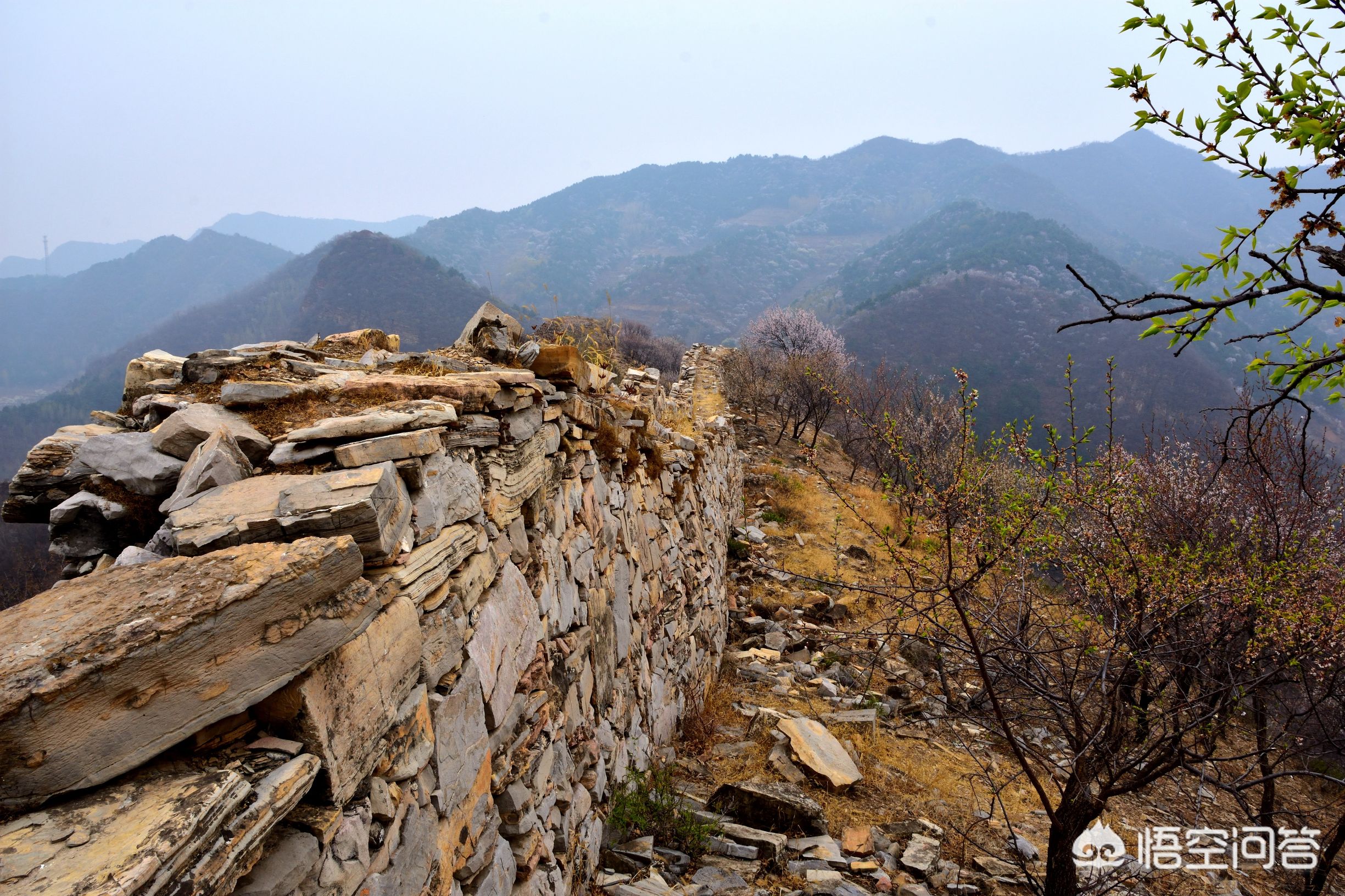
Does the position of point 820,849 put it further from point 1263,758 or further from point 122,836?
point 1263,758

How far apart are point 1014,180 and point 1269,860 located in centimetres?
16167

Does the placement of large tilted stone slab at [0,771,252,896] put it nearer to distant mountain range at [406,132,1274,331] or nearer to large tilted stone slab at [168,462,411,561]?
large tilted stone slab at [168,462,411,561]

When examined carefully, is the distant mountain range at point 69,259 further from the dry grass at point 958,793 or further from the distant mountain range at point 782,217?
the dry grass at point 958,793

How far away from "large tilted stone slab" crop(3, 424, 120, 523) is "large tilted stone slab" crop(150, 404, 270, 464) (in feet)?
0.75

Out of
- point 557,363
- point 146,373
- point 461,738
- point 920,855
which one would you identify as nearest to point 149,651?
point 461,738

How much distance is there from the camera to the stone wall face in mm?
1324

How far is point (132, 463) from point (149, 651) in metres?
1.18

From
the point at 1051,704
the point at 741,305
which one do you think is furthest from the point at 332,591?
the point at 741,305

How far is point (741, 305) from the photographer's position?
9712 centimetres

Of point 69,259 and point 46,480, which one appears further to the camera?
point 69,259

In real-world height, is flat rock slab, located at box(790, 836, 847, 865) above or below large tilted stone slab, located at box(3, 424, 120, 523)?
below

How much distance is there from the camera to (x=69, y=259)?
178 metres

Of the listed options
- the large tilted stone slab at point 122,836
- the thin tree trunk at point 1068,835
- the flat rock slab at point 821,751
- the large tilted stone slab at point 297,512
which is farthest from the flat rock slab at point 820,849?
the large tilted stone slab at point 122,836

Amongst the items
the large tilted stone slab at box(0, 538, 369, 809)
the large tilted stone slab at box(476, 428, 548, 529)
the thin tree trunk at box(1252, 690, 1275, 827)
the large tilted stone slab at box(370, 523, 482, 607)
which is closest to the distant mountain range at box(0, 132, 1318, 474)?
the large tilted stone slab at box(476, 428, 548, 529)
